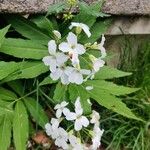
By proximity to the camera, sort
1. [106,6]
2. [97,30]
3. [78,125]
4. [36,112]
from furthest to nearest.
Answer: [106,6]
[97,30]
[36,112]
[78,125]

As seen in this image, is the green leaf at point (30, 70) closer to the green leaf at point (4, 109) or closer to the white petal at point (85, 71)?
the green leaf at point (4, 109)

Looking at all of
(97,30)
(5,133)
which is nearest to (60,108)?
(5,133)

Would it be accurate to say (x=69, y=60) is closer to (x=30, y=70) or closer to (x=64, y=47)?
(x=64, y=47)

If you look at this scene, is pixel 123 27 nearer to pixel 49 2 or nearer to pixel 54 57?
pixel 49 2

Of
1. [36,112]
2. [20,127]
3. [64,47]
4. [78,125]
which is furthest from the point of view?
[36,112]

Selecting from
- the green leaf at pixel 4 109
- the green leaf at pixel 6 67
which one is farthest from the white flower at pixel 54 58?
the green leaf at pixel 4 109

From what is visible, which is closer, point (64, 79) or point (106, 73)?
point (64, 79)
